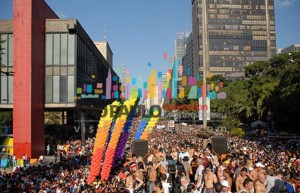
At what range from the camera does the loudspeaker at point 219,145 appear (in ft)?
60.7

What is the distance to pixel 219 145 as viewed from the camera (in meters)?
18.6

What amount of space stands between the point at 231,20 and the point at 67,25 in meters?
106

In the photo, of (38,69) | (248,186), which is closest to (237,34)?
(38,69)

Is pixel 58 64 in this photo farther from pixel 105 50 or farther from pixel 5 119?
pixel 105 50

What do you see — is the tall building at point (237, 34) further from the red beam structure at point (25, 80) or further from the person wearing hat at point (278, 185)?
the person wearing hat at point (278, 185)

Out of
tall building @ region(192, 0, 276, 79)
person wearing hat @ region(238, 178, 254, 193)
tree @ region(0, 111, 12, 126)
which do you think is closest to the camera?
person wearing hat @ region(238, 178, 254, 193)

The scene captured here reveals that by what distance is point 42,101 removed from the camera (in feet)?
113

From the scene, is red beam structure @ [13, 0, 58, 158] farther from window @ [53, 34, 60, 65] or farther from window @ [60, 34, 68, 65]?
window @ [60, 34, 68, 65]

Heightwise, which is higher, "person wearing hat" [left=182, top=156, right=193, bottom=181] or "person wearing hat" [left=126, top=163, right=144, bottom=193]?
"person wearing hat" [left=182, top=156, right=193, bottom=181]

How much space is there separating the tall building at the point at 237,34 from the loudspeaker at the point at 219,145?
374 ft

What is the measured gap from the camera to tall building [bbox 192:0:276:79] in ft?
430

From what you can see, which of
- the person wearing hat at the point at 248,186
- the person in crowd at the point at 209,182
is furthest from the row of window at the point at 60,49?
the person wearing hat at the point at 248,186

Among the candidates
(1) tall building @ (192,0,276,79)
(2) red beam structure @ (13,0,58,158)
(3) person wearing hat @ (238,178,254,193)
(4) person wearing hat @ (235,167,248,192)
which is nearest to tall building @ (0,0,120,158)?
(2) red beam structure @ (13,0,58,158)

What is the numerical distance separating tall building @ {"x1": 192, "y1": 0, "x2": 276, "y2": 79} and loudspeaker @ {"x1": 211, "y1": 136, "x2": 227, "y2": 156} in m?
114
